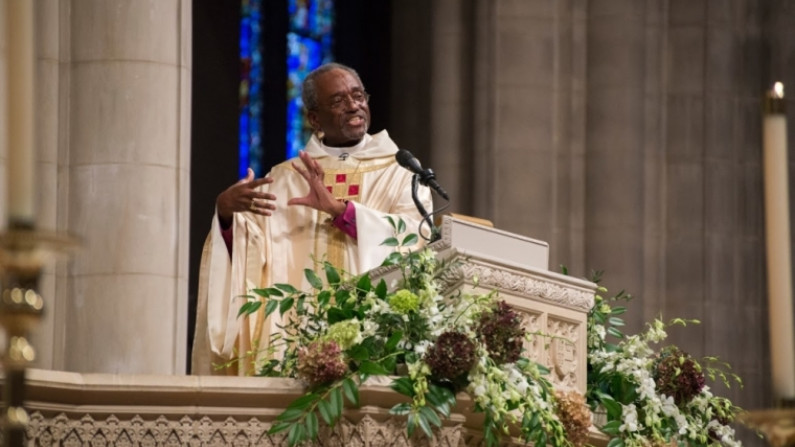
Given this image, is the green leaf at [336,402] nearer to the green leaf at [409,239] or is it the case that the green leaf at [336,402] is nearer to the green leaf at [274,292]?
the green leaf at [274,292]

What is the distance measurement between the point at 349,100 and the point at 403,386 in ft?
9.65

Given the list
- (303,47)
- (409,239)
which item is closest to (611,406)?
(409,239)

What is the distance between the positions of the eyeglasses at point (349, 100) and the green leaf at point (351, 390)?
2934mm

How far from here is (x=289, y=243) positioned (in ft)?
27.4

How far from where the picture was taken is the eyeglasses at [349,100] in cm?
856

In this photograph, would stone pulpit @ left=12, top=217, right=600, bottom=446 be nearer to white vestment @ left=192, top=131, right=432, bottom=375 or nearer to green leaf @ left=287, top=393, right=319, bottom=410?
green leaf @ left=287, top=393, right=319, bottom=410

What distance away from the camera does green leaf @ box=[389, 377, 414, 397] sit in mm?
5863

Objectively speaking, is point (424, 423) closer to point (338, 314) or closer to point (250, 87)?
point (338, 314)

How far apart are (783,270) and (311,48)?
12531mm

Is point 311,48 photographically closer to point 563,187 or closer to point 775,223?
point 563,187

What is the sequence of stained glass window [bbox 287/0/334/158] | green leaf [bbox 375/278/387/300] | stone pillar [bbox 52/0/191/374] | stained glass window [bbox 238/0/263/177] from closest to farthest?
1. green leaf [bbox 375/278/387/300]
2. stone pillar [bbox 52/0/191/374]
3. stained glass window [bbox 238/0/263/177]
4. stained glass window [bbox 287/0/334/158]

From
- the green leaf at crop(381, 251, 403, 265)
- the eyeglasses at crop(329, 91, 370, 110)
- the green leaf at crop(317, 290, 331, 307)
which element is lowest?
the green leaf at crop(317, 290, 331, 307)

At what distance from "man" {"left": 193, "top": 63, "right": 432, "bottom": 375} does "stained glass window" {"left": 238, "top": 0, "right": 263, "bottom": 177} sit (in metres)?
5.98

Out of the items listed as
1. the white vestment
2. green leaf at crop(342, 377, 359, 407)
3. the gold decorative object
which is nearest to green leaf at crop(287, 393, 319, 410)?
green leaf at crop(342, 377, 359, 407)
